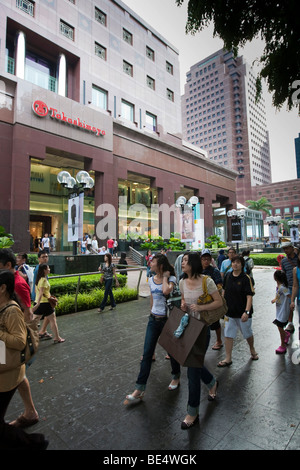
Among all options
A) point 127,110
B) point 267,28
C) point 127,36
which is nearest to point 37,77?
point 127,110

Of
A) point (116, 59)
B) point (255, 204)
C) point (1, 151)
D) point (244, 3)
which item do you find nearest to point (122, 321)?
point (244, 3)

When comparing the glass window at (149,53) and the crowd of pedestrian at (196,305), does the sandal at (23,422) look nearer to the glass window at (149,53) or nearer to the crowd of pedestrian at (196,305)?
the crowd of pedestrian at (196,305)

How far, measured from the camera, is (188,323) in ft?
9.12

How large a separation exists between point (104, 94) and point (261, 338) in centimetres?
2666

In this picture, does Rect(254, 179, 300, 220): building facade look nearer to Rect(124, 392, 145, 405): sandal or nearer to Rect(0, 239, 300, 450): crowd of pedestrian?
Rect(0, 239, 300, 450): crowd of pedestrian

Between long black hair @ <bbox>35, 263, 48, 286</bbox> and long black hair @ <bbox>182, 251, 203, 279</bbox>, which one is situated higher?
long black hair @ <bbox>182, 251, 203, 279</bbox>

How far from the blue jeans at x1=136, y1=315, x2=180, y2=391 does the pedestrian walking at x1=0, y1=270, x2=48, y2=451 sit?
121 centimetres

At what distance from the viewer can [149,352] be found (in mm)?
3232

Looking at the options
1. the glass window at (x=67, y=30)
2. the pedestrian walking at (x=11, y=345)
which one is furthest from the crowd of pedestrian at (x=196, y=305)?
the glass window at (x=67, y=30)

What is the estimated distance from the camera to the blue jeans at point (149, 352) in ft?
10.2

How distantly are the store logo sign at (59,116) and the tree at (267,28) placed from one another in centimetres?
1832

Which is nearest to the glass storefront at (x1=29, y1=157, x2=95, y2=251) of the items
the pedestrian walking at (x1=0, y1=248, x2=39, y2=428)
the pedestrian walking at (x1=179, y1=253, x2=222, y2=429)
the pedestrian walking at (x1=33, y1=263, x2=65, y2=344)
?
the pedestrian walking at (x1=33, y1=263, x2=65, y2=344)

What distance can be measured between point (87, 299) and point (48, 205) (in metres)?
20.5

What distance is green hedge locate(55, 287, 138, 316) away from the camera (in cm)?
747
